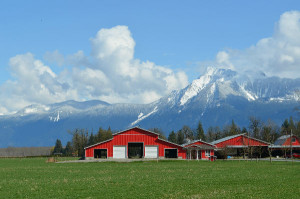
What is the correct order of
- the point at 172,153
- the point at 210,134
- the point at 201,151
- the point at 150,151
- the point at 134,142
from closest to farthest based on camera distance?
the point at 150,151 < the point at 134,142 < the point at 201,151 < the point at 172,153 < the point at 210,134

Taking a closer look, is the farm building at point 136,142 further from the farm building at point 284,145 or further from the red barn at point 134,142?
the farm building at point 284,145

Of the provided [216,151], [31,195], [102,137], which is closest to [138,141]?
[216,151]

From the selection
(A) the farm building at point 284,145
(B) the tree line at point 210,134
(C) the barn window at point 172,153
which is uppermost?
(B) the tree line at point 210,134

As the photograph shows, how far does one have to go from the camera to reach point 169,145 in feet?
303

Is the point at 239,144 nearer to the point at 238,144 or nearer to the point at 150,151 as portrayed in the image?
the point at 238,144

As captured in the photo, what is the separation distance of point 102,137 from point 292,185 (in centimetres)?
14693

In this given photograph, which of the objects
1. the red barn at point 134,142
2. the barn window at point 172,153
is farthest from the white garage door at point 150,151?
the barn window at point 172,153

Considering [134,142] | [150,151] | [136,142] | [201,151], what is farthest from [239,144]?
[134,142]

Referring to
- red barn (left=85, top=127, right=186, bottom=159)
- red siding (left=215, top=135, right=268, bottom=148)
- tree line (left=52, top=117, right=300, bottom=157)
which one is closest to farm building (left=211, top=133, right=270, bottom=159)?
red siding (left=215, top=135, right=268, bottom=148)

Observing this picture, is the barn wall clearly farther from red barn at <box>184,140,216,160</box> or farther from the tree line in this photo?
the tree line

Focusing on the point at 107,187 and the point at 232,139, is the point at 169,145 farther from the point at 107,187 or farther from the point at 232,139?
the point at 107,187

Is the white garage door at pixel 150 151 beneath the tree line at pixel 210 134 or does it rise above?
beneath

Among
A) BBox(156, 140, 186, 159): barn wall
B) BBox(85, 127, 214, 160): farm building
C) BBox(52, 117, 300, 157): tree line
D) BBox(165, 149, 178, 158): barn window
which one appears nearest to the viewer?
BBox(85, 127, 214, 160): farm building

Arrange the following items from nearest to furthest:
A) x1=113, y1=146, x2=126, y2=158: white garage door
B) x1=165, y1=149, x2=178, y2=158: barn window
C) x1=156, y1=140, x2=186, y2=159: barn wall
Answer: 1. x1=113, y1=146, x2=126, y2=158: white garage door
2. x1=156, y1=140, x2=186, y2=159: barn wall
3. x1=165, y1=149, x2=178, y2=158: barn window
